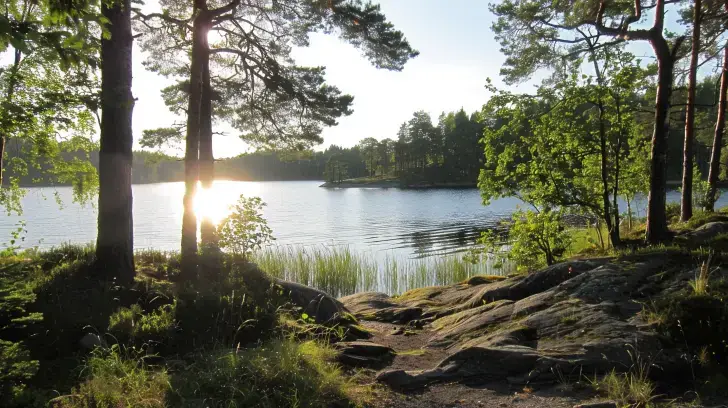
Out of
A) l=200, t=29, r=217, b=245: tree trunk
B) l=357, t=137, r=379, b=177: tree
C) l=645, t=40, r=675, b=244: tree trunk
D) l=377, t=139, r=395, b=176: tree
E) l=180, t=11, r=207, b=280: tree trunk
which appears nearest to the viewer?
l=645, t=40, r=675, b=244: tree trunk

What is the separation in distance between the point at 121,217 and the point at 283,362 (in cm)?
432

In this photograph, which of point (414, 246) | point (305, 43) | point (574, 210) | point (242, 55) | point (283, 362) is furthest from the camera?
point (414, 246)

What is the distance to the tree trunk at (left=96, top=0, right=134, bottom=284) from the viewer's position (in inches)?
261

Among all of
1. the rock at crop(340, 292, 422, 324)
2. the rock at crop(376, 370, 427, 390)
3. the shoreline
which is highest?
the shoreline

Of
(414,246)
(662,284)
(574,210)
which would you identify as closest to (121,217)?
(662,284)

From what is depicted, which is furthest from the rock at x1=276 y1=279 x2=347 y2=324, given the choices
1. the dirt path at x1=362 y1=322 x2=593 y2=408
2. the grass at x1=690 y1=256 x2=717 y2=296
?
the grass at x1=690 y1=256 x2=717 y2=296

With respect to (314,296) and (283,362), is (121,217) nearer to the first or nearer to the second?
(314,296)

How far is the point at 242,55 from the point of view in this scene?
35.8 feet

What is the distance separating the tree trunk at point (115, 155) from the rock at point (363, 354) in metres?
3.61

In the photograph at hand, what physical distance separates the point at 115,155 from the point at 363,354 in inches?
187

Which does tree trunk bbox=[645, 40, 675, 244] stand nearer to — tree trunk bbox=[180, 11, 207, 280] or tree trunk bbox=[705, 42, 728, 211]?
tree trunk bbox=[705, 42, 728, 211]

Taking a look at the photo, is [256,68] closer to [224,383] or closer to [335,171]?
[224,383]

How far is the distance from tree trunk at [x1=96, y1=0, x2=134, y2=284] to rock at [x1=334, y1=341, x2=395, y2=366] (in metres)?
3.61

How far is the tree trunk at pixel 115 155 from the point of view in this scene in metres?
6.62
